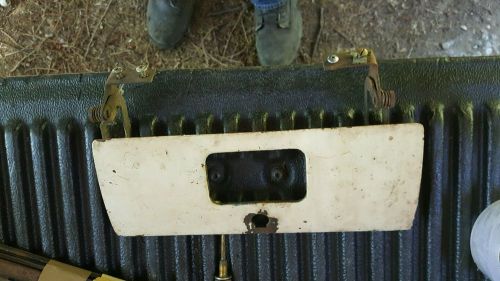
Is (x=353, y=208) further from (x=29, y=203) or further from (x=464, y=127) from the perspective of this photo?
(x=29, y=203)

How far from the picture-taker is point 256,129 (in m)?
0.98

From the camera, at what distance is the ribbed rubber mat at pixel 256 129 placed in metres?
0.96

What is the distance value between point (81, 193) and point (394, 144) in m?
0.56

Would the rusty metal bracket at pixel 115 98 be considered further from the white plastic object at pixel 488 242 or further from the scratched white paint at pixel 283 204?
the white plastic object at pixel 488 242

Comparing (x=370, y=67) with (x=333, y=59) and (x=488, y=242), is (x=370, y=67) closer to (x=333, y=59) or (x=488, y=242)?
(x=333, y=59)

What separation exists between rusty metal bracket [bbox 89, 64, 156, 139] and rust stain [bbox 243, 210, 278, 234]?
25 cm

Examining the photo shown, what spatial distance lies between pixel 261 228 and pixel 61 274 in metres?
0.38

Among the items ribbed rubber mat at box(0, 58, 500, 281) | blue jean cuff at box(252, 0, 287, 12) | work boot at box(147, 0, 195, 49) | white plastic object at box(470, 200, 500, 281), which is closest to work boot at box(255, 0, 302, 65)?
blue jean cuff at box(252, 0, 287, 12)

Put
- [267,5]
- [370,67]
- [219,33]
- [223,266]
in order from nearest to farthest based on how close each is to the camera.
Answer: [370,67]
[223,266]
[267,5]
[219,33]

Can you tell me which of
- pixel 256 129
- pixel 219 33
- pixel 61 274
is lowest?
pixel 61 274

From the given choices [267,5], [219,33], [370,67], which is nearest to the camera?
[370,67]

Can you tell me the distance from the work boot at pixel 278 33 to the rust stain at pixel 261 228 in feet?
1.67

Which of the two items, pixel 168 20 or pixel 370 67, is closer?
pixel 370 67

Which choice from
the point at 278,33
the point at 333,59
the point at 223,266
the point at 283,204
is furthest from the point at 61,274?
the point at 278,33
